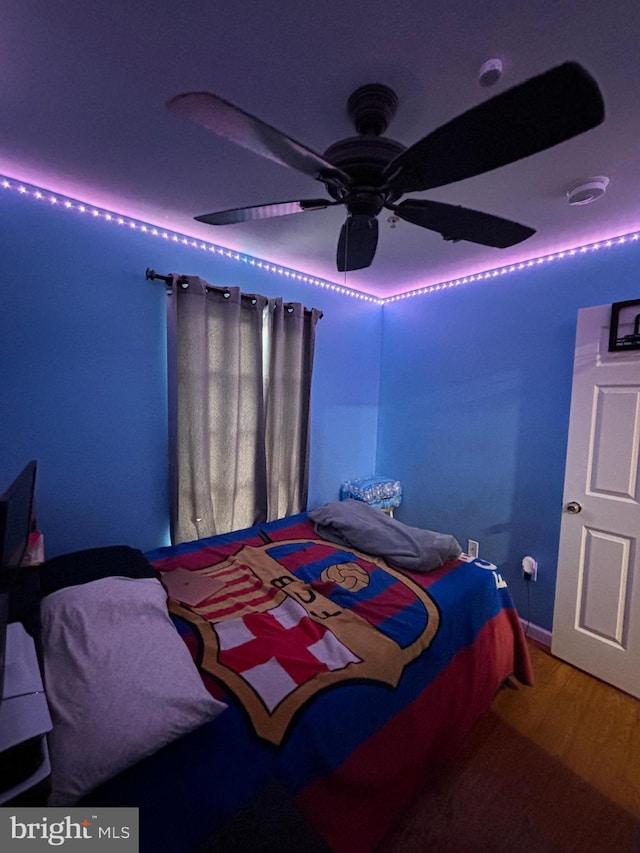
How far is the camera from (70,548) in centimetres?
196

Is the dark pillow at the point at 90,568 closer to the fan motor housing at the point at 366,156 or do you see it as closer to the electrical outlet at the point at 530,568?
the fan motor housing at the point at 366,156

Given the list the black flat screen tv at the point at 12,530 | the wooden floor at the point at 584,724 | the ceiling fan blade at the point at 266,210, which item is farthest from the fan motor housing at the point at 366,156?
the wooden floor at the point at 584,724

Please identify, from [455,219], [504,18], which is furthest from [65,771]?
[504,18]

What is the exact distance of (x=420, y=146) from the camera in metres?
0.87

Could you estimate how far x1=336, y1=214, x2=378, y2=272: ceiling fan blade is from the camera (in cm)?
124

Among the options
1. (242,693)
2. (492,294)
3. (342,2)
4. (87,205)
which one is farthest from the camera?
(492,294)

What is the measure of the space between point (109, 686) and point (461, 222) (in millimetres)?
1757

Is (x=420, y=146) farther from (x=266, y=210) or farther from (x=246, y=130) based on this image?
(x=266, y=210)

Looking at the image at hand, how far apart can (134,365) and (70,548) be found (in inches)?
43.2

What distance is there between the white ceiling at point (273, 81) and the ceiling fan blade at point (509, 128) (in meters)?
0.35

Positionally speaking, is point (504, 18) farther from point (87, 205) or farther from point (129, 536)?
point (129, 536)

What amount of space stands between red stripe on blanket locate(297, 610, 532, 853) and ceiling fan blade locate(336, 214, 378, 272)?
1.68 m

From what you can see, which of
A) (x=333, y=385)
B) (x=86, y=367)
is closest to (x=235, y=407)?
(x=86, y=367)

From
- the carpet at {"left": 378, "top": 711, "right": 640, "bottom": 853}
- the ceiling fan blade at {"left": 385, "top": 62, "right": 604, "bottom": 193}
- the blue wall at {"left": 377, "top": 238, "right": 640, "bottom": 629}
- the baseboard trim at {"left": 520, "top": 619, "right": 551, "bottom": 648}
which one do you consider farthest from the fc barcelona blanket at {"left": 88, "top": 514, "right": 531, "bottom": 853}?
the ceiling fan blade at {"left": 385, "top": 62, "right": 604, "bottom": 193}
